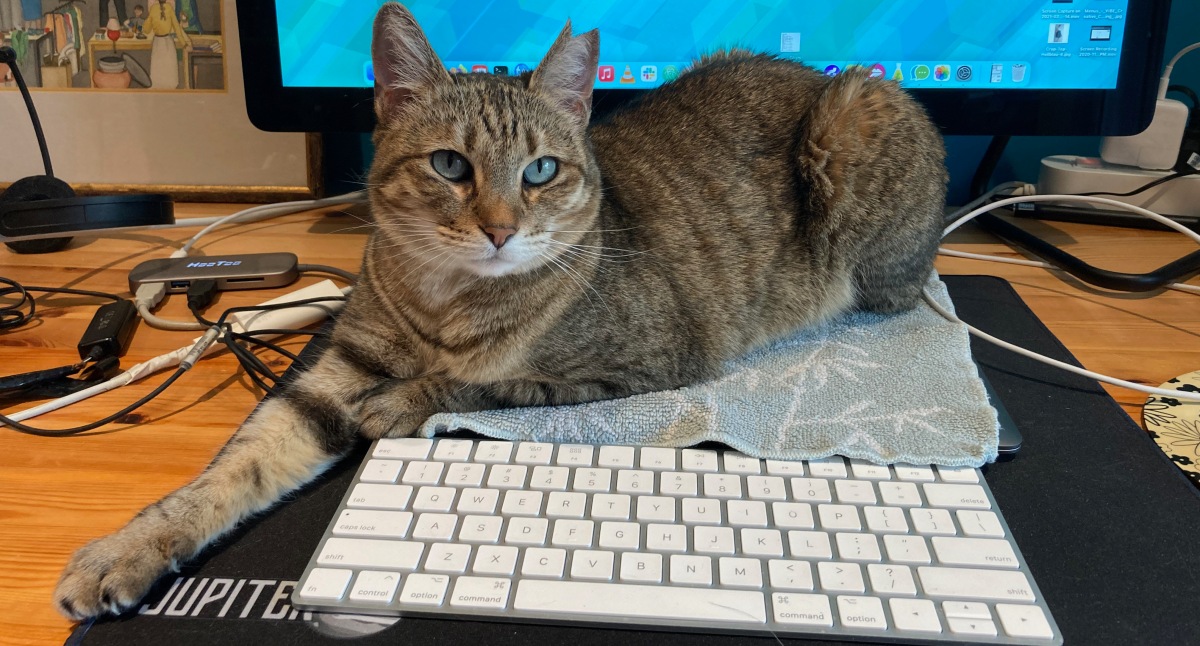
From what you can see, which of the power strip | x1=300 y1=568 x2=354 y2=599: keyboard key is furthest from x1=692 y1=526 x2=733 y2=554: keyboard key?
the power strip

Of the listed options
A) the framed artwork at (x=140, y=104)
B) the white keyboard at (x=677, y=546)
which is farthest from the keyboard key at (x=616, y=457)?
the framed artwork at (x=140, y=104)

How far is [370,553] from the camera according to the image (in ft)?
2.14

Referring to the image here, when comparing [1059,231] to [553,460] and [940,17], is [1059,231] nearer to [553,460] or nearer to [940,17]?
[940,17]

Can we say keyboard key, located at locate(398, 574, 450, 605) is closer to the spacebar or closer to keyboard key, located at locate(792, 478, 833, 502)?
the spacebar

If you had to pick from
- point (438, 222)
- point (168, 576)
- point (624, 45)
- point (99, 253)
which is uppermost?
point (624, 45)

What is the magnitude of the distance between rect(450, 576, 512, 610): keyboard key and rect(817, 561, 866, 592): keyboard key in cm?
27

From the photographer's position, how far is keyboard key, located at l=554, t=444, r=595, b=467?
792 millimetres

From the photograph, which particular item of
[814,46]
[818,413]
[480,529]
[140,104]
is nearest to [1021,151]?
[814,46]

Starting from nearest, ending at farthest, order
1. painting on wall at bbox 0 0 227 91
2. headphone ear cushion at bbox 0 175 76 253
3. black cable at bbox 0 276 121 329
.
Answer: black cable at bbox 0 276 121 329
headphone ear cushion at bbox 0 175 76 253
painting on wall at bbox 0 0 227 91

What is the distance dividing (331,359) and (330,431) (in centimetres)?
16

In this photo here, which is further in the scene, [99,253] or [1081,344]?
[99,253]

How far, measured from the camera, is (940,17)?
1.30 meters

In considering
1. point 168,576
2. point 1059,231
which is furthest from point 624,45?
point 168,576

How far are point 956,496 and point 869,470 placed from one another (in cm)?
9
